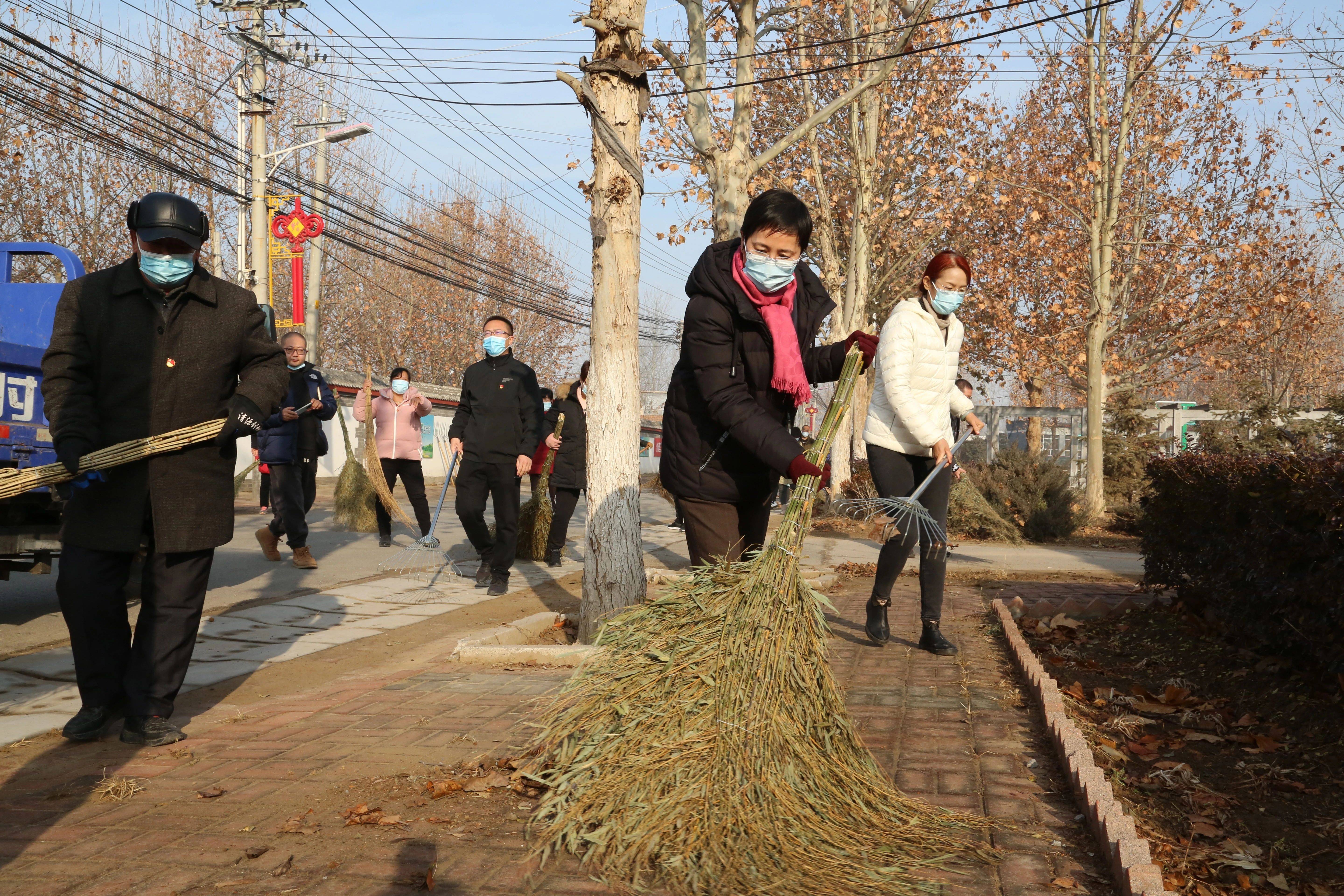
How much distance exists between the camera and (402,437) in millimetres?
11086

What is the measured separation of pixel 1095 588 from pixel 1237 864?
5.77m

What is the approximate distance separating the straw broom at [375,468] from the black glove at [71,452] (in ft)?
22.3

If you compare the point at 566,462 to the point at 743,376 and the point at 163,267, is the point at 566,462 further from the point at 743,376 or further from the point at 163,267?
the point at 743,376

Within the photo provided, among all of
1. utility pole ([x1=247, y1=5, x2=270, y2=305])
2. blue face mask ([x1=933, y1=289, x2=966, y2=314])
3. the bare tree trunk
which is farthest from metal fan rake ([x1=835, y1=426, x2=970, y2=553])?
utility pole ([x1=247, y1=5, x2=270, y2=305])

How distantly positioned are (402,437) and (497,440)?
2834mm

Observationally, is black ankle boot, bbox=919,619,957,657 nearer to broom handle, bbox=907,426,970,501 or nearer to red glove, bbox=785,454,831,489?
broom handle, bbox=907,426,970,501

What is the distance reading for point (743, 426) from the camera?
3.54 m

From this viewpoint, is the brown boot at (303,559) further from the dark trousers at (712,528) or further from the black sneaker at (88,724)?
the dark trousers at (712,528)

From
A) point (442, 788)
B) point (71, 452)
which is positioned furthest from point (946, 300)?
point (71, 452)

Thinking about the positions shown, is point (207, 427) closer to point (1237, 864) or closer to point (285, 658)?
point (285, 658)

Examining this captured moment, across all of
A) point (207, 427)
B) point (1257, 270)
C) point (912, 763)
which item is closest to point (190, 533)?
point (207, 427)

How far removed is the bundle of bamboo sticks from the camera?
4.18 meters

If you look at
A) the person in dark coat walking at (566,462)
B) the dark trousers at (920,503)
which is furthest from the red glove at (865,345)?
the person in dark coat walking at (566,462)

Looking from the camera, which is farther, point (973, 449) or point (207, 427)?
point (973, 449)
